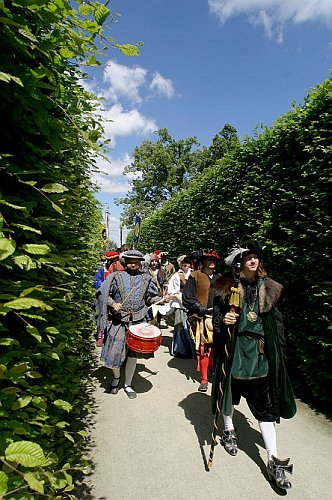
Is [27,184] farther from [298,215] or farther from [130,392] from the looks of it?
[298,215]

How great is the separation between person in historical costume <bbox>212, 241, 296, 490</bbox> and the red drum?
1.09 m

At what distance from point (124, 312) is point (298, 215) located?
9.73 ft

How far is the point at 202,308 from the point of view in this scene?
4.76 m

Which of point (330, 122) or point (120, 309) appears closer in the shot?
point (330, 122)

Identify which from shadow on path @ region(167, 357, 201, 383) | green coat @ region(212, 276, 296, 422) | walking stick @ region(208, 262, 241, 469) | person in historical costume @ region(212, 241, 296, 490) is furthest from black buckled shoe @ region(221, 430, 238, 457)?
shadow on path @ region(167, 357, 201, 383)

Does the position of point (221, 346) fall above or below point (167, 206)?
below

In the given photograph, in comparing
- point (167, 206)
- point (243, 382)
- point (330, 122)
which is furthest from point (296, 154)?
point (167, 206)

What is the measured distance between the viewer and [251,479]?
2732 mm

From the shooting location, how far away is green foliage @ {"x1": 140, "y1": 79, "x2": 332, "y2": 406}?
13.3 feet

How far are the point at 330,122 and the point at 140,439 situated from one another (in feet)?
15.2

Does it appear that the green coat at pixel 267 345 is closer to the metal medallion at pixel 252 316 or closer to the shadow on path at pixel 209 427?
the metal medallion at pixel 252 316

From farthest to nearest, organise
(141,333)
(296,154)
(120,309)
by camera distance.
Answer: (296,154) < (120,309) < (141,333)

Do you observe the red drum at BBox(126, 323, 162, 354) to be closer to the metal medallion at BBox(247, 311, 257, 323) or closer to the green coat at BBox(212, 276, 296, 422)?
the green coat at BBox(212, 276, 296, 422)

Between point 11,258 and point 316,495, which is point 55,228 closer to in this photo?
point 11,258
